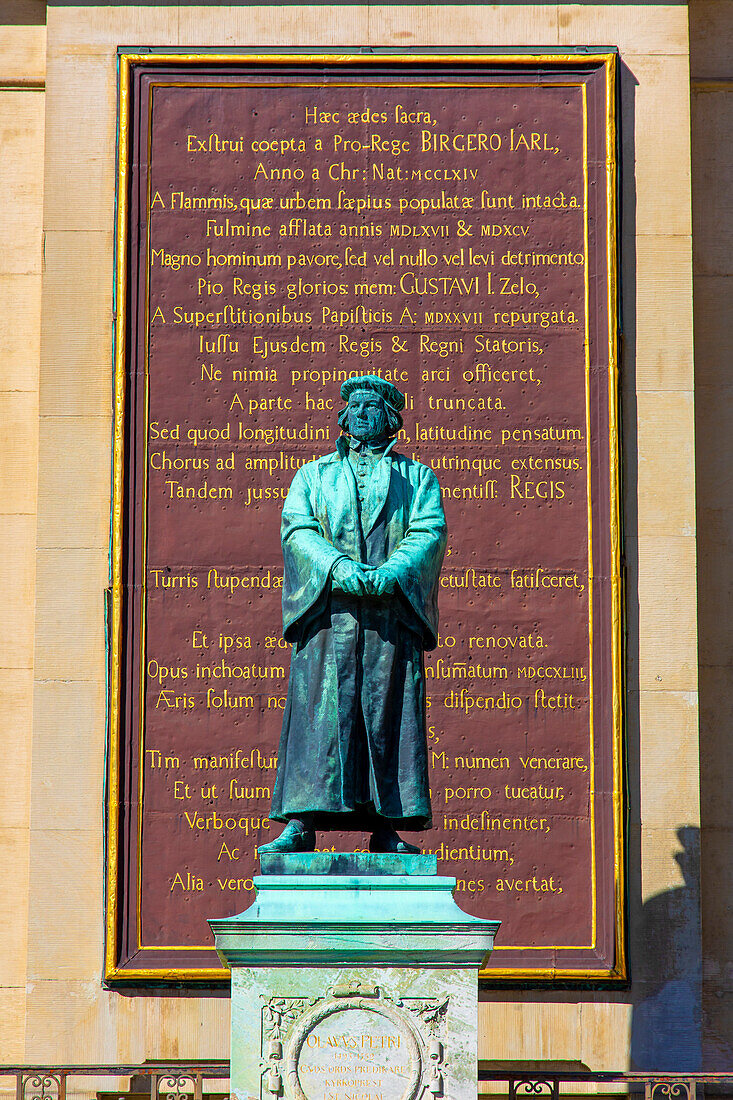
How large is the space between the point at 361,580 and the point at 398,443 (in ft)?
14.2

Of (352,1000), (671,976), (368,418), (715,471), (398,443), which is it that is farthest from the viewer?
(715,471)

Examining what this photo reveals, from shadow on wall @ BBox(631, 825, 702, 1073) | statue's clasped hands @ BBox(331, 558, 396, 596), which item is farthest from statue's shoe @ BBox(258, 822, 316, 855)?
shadow on wall @ BBox(631, 825, 702, 1073)

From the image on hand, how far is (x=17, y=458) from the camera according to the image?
13805mm

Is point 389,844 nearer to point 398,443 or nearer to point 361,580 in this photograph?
point 361,580

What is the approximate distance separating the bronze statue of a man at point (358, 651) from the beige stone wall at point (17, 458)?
4472mm

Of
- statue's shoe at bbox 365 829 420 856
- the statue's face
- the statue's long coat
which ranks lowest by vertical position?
statue's shoe at bbox 365 829 420 856

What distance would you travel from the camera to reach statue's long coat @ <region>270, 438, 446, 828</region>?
29.9 feet

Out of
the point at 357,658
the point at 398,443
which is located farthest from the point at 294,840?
the point at 398,443

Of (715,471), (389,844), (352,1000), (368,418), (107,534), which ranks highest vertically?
(715,471)

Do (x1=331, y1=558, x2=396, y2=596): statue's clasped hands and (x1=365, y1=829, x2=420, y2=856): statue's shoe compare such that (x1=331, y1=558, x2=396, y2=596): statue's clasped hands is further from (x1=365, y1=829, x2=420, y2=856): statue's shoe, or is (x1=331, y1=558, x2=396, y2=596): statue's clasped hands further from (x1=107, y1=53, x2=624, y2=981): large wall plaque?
(x1=107, y1=53, x2=624, y2=981): large wall plaque

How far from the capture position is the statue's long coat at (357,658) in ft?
29.9

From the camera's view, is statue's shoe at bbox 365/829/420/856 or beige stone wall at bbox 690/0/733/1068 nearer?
statue's shoe at bbox 365/829/420/856

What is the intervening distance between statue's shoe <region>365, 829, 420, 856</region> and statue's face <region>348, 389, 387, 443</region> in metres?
2.04

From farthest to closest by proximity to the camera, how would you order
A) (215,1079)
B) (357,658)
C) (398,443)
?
1. (398,443)
2. (215,1079)
3. (357,658)
